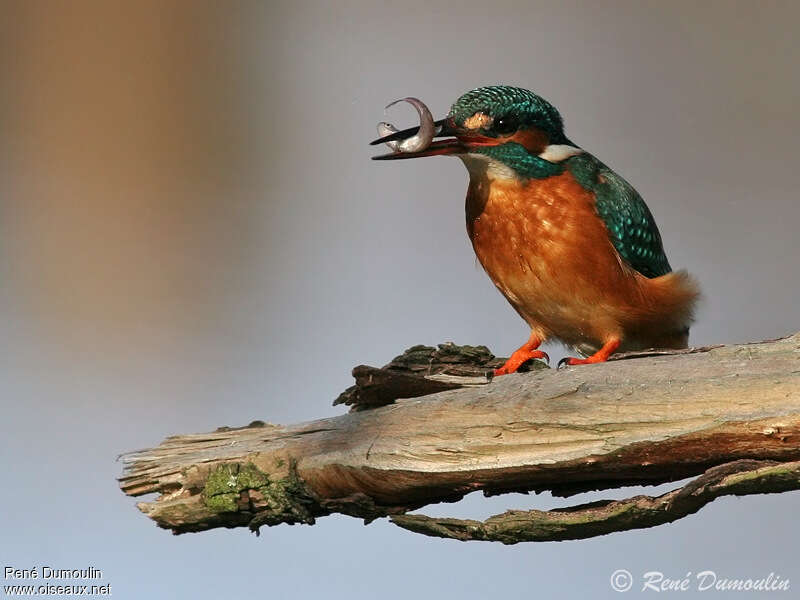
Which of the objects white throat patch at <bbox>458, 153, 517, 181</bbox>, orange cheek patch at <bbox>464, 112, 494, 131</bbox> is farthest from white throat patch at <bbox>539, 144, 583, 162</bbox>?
orange cheek patch at <bbox>464, 112, 494, 131</bbox>

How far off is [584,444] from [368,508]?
558mm

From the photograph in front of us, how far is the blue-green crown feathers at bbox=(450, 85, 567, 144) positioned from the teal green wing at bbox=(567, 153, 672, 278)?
14cm

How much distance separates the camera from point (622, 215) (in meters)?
3.18

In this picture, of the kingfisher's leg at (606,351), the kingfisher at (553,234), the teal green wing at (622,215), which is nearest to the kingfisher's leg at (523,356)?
the kingfisher at (553,234)

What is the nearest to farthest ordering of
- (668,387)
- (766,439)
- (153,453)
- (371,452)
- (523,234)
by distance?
(766,439) < (668,387) < (371,452) < (153,453) < (523,234)

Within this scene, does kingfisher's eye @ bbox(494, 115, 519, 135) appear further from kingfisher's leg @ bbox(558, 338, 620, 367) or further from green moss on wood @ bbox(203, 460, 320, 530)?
green moss on wood @ bbox(203, 460, 320, 530)

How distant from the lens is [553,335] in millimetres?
3273

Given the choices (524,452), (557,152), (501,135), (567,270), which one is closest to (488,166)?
(501,135)

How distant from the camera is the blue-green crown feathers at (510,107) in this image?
9.89 ft

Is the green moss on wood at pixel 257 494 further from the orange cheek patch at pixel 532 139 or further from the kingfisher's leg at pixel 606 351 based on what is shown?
the orange cheek patch at pixel 532 139

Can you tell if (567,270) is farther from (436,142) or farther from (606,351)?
(436,142)

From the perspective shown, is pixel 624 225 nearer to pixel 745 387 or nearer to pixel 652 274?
pixel 652 274

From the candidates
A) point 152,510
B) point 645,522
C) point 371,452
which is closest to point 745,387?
point 645,522

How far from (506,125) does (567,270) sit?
466 millimetres
